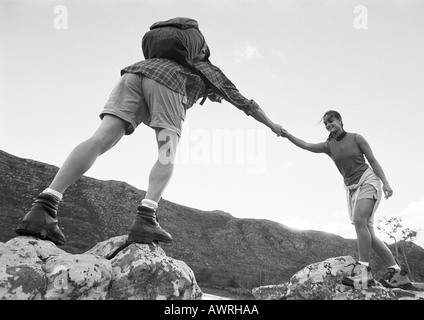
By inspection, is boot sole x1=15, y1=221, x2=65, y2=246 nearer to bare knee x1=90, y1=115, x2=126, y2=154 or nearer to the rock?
the rock

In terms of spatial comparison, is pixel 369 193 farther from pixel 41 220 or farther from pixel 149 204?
pixel 41 220

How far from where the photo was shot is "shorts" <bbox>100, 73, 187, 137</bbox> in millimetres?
2824

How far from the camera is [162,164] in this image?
277 centimetres

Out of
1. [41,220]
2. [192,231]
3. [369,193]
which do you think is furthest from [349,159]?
[192,231]

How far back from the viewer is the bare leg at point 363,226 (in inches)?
145

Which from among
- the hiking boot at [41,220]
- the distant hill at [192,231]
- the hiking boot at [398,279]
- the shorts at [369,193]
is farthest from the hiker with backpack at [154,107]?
the distant hill at [192,231]

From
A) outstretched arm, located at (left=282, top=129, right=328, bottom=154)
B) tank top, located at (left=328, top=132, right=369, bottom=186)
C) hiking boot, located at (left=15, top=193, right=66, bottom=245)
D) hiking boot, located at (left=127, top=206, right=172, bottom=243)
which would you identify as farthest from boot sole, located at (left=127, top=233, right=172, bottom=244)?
outstretched arm, located at (left=282, top=129, right=328, bottom=154)

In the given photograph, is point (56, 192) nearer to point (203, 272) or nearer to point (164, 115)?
point (164, 115)

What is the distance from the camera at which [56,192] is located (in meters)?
2.54

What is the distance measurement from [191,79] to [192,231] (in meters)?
11.1

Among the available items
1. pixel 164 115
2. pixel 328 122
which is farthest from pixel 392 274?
pixel 164 115

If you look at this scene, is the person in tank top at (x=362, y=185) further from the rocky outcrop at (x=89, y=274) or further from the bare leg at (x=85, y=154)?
the bare leg at (x=85, y=154)
